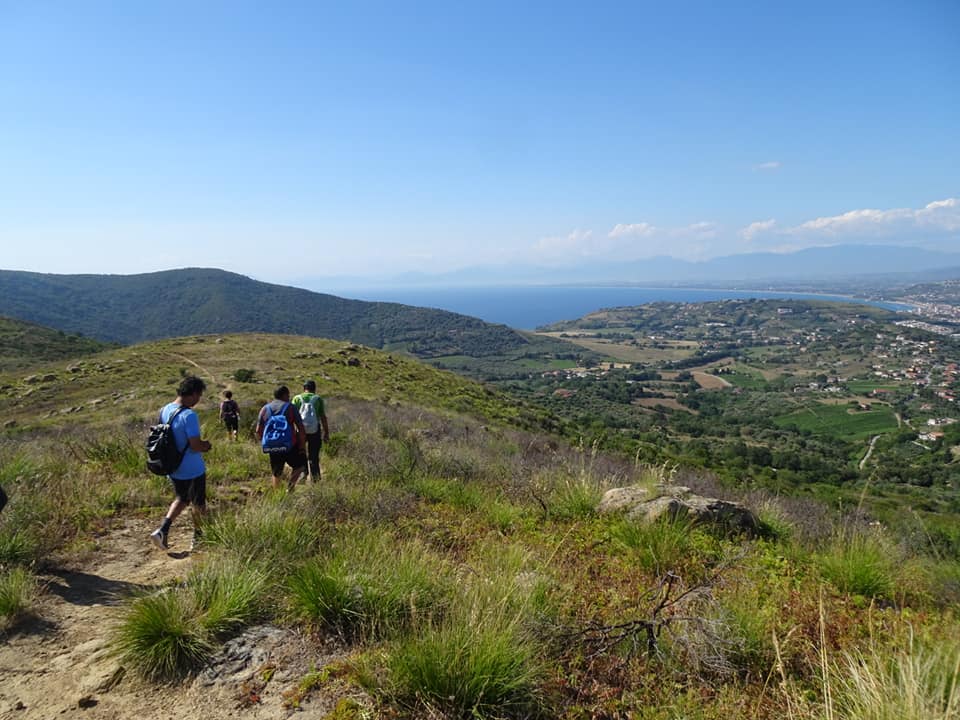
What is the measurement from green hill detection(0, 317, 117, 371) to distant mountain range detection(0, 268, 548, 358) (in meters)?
74.4

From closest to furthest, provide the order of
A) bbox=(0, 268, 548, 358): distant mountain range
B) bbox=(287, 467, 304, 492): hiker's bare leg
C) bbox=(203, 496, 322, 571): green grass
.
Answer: bbox=(203, 496, 322, 571): green grass
bbox=(287, 467, 304, 492): hiker's bare leg
bbox=(0, 268, 548, 358): distant mountain range

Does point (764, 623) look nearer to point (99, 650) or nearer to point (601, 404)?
point (99, 650)

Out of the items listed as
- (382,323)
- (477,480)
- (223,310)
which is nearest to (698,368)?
(382,323)

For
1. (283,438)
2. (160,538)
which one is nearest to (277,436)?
(283,438)

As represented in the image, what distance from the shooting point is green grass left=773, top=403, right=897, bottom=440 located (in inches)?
2072

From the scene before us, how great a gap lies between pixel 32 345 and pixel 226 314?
111134 mm

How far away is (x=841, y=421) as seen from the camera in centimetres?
5731

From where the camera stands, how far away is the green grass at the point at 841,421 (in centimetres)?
5262

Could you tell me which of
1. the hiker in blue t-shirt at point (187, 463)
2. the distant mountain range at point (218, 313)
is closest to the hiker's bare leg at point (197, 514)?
the hiker in blue t-shirt at point (187, 463)

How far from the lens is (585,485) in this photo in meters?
5.57

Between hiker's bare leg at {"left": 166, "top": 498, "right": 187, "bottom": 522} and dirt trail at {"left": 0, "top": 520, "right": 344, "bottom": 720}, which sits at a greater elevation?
hiker's bare leg at {"left": 166, "top": 498, "right": 187, "bottom": 522}

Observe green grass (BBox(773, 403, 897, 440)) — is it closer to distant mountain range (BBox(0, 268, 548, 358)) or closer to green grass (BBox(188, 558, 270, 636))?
green grass (BBox(188, 558, 270, 636))

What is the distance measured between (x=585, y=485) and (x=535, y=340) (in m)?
140

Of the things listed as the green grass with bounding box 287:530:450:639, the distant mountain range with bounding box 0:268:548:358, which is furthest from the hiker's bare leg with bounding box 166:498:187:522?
the distant mountain range with bounding box 0:268:548:358
